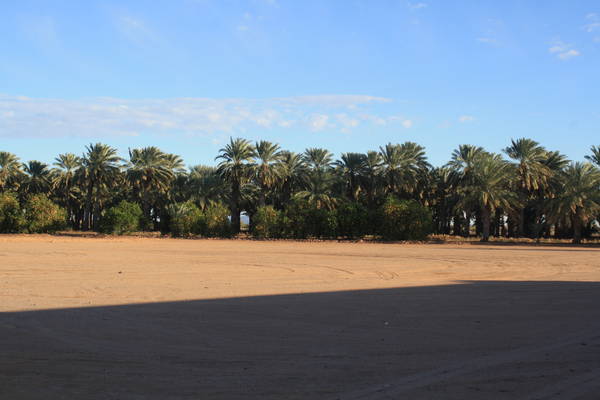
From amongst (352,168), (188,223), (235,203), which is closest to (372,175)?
(352,168)

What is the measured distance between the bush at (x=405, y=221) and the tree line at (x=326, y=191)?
0.08 m

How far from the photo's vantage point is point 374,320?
328 inches

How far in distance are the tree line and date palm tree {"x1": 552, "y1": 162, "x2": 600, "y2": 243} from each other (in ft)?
0.27

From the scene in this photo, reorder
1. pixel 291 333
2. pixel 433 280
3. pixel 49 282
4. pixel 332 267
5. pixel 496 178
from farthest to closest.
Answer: pixel 496 178 < pixel 332 267 < pixel 433 280 < pixel 49 282 < pixel 291 333

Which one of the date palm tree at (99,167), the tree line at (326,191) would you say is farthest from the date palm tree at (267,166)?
the date palm tree at (99,167)

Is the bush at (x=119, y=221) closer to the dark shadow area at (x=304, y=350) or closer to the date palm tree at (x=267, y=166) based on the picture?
the date palm tree at (x=267, y=166)

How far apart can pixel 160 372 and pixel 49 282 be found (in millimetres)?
8883

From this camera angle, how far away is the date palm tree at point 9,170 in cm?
5884

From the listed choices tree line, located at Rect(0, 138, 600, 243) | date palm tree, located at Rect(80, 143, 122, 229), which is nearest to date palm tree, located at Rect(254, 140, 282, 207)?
tree line, located at Rect(0, 138, 600, 243)

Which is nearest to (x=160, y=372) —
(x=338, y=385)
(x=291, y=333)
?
(x=338, y=385)

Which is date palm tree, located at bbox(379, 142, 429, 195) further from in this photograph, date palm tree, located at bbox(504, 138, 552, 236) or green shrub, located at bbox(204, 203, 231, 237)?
green shrub, located at bbox(204, 203, 231, 237)

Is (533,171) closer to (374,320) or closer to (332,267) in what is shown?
(332,267)

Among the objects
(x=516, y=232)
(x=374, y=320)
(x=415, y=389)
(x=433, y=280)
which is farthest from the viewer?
(x=516, y=232)

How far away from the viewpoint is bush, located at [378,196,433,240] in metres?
43.3
